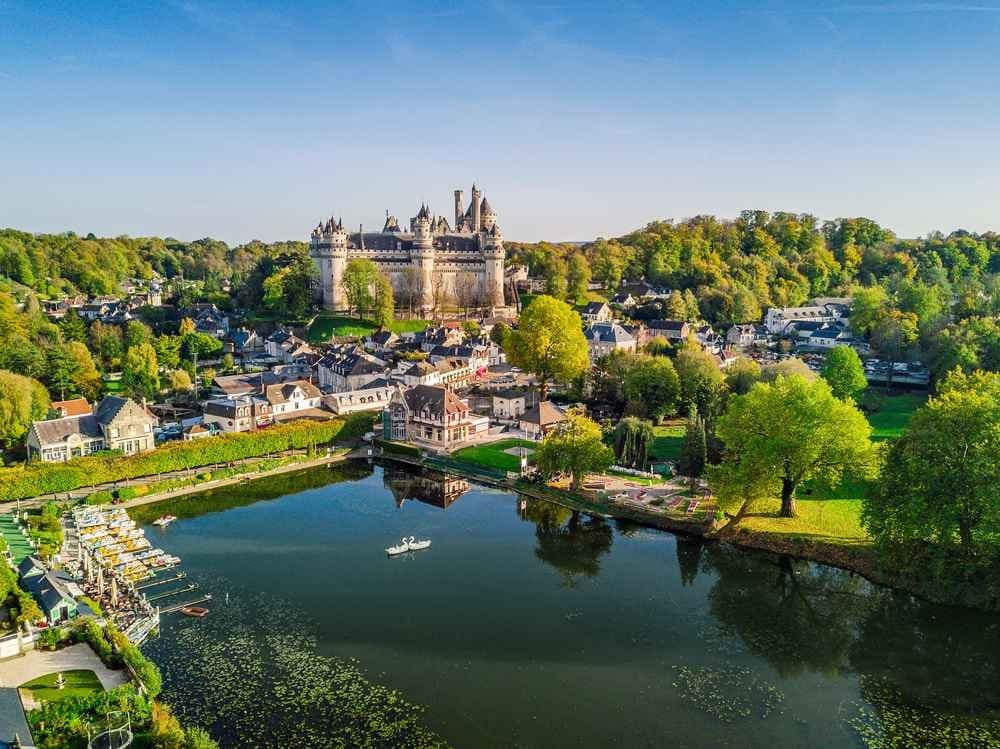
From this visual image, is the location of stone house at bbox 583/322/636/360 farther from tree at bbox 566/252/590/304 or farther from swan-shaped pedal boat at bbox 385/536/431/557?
swan-shaped pedal boat at bbox 385/536/431/557

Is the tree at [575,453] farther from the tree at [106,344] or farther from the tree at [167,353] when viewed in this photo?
the tree at [106,344]

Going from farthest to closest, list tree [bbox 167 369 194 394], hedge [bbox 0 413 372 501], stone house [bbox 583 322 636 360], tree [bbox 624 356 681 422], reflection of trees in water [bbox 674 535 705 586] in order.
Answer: stone house [bbox 583 322 636 360]
tree [bbox 167 369 194 394]
tree [bbox 624 356 681 422]
hedge [bbox 0 413 372 501]
reflection of trees in water [bbox 674 535 705 586]

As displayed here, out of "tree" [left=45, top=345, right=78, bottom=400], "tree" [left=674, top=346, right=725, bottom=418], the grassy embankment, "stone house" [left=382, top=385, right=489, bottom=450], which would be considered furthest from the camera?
"tree" [left=45, top=345, right=78, bottom=400]

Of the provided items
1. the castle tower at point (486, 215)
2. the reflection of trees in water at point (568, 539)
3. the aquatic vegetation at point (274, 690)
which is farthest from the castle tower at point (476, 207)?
the aquatic vegetation at point (274, 690)

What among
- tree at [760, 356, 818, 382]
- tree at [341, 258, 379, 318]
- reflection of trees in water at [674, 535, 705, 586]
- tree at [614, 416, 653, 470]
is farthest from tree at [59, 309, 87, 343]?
tree at [760, 356, 818, 382]

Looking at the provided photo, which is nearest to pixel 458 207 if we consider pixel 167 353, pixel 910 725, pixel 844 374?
pixel 167 353

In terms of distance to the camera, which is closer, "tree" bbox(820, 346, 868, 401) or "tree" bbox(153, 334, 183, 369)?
"tree" bbox(820, 346, 868, 401)

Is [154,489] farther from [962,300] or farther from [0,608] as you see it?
[962,300]
